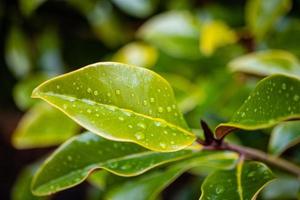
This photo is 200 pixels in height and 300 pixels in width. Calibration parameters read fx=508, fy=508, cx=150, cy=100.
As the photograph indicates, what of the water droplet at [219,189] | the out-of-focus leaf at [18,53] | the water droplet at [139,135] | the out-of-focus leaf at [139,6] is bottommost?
the out-of-focus leaf at [18,53]

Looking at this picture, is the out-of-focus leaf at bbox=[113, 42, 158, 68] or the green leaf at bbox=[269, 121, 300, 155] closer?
the green leaf at bbox=[269, 121, 300, 155]

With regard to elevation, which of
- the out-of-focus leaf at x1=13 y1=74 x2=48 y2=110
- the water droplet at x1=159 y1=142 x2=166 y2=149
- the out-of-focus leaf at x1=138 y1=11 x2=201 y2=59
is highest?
the water droplet at x1=159 y1=142 x2=166 y2=149

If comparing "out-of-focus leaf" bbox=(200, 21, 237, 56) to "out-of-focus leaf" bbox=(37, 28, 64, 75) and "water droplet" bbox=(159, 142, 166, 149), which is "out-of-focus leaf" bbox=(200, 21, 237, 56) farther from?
"water droplet" bbox=(159, 142, 166, 149)

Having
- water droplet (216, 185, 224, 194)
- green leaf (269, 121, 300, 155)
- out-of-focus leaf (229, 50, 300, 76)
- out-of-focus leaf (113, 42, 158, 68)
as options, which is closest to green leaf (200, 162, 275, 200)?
water droplet (216, 185, 224, 194)

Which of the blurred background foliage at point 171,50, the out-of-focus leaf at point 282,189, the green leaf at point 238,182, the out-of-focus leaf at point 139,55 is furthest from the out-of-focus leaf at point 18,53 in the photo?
the green leaf at point 238,182

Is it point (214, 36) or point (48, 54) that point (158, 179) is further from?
point (48, 54)

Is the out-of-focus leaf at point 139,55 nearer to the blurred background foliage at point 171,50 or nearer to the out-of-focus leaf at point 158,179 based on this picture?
the blurred background foliage at point 171,50
